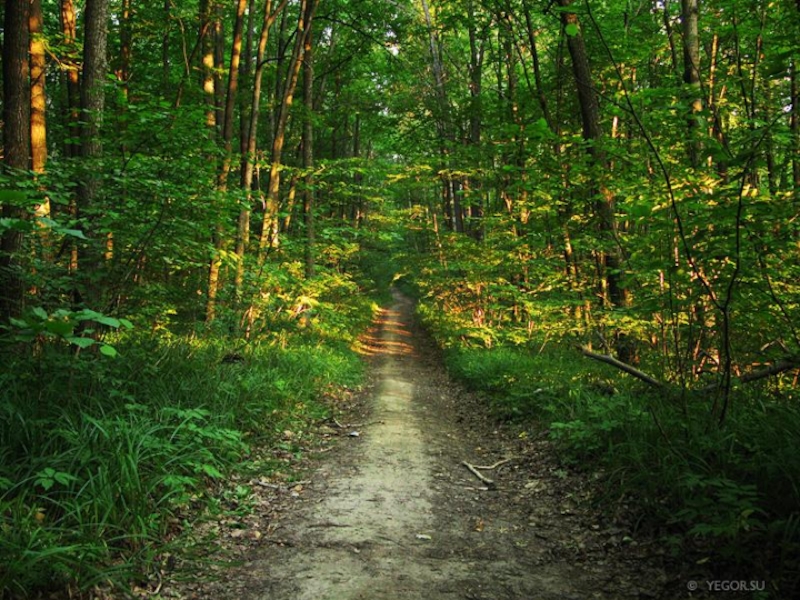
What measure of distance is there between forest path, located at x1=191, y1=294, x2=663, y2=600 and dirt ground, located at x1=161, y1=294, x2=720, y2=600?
0.04ft

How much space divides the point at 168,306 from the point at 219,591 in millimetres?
4734

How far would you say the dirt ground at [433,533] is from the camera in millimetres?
3018

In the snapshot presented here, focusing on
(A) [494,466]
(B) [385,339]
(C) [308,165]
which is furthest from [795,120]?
(B) [385,339]

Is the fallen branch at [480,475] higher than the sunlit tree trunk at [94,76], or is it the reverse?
the sunlit tree trunk at [94,76]

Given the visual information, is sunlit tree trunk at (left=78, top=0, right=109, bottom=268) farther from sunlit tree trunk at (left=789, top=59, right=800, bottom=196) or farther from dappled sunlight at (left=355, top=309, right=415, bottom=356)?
dappled sunlight at (left=355, top=309, right=415, bottom=356)

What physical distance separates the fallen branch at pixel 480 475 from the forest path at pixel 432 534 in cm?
8

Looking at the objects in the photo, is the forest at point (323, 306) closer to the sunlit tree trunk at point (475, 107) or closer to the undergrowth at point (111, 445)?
the undergrowth at point (111, 445)

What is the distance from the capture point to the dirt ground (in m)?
3.02

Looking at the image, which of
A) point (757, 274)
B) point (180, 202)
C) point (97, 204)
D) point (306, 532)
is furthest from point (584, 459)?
point (97, 204)

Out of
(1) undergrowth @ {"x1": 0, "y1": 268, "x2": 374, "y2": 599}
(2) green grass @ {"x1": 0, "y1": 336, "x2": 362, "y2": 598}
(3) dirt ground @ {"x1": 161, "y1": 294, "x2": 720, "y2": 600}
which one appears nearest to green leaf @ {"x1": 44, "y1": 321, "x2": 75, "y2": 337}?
(1) undergrowth @ {"x1": 0, "y1": 268, "x2": 374, "y2": 599}

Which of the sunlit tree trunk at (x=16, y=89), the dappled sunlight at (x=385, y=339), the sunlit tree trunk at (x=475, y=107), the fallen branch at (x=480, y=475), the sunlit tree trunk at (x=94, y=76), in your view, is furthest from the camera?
the dappled sunlight at (x=385, y=339)

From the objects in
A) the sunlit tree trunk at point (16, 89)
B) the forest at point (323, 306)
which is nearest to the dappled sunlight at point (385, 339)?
the forest at point (323, 306)

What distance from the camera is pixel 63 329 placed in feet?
6.39

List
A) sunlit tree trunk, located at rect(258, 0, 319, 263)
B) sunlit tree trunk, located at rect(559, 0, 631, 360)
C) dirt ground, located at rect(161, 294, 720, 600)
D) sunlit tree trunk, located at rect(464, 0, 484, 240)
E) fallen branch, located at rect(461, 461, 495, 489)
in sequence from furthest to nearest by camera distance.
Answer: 1. sunlit tree trunk, located at rect(464, 0, 484, 240)
2. sunlit tree trunk, located at rect(258, 0, 319, 263)
3. sunlit tree trunk, located at rect(559, 0, 631, 360)
4. fallen branch, located at rect(461, 461, 495, 489)
5. dirt ground, located at rect(161, 294, 720, 600)
